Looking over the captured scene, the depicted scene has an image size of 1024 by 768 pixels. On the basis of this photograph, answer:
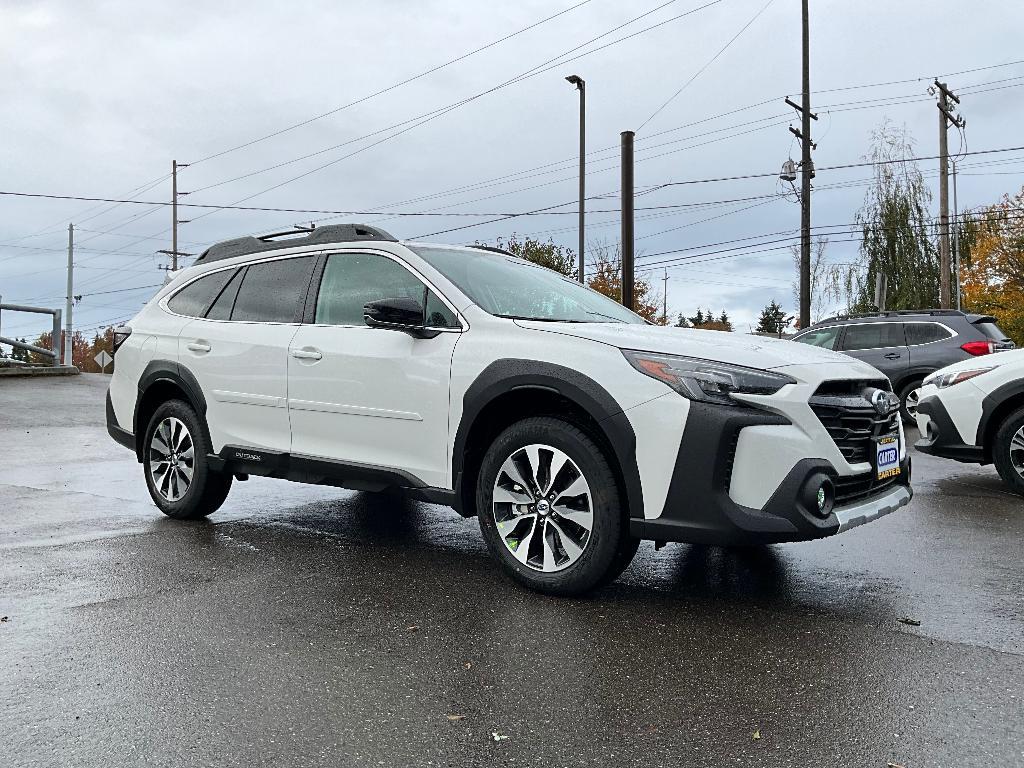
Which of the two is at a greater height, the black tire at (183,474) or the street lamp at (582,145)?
the street lamp at (582,145)

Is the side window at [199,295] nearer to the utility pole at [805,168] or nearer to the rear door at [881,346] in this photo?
the rear door at [881,346]

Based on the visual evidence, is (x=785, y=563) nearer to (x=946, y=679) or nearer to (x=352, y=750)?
(x=946, y=679)

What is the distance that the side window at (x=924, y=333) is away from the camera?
13.6 meters

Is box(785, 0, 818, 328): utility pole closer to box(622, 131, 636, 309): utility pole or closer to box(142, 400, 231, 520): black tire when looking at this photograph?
box(622, 131, 636, 309): utility pole

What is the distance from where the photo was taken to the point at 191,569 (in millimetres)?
5109

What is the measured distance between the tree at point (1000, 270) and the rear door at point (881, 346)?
1129 inches

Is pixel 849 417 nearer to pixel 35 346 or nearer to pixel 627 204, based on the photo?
pixel 627 204

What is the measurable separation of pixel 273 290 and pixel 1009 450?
594 centimetres

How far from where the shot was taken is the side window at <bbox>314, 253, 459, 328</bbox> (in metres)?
5.23

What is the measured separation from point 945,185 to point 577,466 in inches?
1117

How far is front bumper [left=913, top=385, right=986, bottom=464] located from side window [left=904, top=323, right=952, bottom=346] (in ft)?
19.8

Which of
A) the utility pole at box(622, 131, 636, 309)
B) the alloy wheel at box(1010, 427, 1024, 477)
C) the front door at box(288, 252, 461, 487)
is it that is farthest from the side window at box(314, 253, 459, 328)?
the utility pole at box(622, 131, 636, 309)

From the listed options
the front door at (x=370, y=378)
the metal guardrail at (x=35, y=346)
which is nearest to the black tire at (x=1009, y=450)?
the front door at (x=370, y=378)

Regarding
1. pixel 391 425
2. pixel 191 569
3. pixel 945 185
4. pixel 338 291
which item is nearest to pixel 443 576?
pixel 391 425
